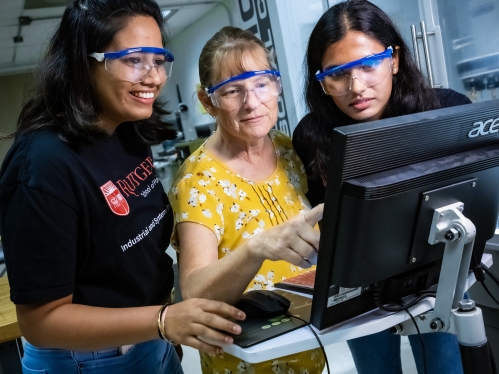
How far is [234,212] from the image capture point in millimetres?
1423

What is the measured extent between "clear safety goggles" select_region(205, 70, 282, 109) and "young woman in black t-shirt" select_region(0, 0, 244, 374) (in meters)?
0.16

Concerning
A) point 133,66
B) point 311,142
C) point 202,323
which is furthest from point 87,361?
point 311,142

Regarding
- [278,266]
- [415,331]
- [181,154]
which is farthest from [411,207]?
[181,154]

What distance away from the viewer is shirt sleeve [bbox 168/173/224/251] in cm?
136

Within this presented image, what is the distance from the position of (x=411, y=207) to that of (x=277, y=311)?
1.25ft

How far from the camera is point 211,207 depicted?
1384 millimetres

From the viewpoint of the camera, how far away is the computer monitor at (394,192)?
84 centimetres

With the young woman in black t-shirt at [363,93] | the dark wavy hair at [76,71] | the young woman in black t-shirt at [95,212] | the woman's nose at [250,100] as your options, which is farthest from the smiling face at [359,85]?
the dark wavy hair at [76,71]

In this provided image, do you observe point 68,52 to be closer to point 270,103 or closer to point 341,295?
point 270,103

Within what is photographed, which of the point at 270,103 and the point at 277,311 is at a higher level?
the point at 270,103

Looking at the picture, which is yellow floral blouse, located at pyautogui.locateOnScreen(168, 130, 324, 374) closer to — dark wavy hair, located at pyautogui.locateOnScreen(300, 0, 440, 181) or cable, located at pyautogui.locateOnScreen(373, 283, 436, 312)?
dark wavy hair, located at pyautogui.locateOnScreen(300, 0, 440, 181)

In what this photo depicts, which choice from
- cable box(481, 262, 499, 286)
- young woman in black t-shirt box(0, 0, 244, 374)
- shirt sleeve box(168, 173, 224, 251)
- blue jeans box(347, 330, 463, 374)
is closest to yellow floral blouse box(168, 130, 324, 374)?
shirt sleeve box(168, 173, 224, 251)

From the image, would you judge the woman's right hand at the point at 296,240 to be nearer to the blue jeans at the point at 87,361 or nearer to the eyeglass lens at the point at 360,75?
the blue jeans at the point at 87,361

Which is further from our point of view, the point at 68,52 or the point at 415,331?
the point at 68,52
